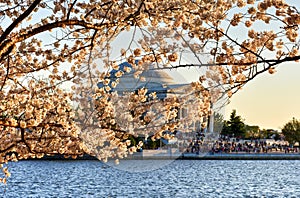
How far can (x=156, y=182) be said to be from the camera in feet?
82.5

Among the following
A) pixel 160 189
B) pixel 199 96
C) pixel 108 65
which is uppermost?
pixel 108 65

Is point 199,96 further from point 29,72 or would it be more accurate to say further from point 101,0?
point 29,72

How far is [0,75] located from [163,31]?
1725mm

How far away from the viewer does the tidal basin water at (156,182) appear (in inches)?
822

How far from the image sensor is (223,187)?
23.2 metres

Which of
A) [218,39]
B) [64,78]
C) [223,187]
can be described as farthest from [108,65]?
[223,187]

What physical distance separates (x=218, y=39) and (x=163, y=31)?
762 mm

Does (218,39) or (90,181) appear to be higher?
(218,39)

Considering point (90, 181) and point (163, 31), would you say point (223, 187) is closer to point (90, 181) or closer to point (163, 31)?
point (90, 181)

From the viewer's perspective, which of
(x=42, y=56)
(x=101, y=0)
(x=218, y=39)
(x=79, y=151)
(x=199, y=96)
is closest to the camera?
(x=218, y=39)

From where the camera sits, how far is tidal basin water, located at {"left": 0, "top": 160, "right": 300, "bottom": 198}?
2089cm

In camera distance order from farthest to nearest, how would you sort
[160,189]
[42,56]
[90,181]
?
[90,181] < [160,189] < [42,56]

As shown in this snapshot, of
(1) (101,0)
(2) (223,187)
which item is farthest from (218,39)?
(2) (223,187)

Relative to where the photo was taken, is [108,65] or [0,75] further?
[0,75]
